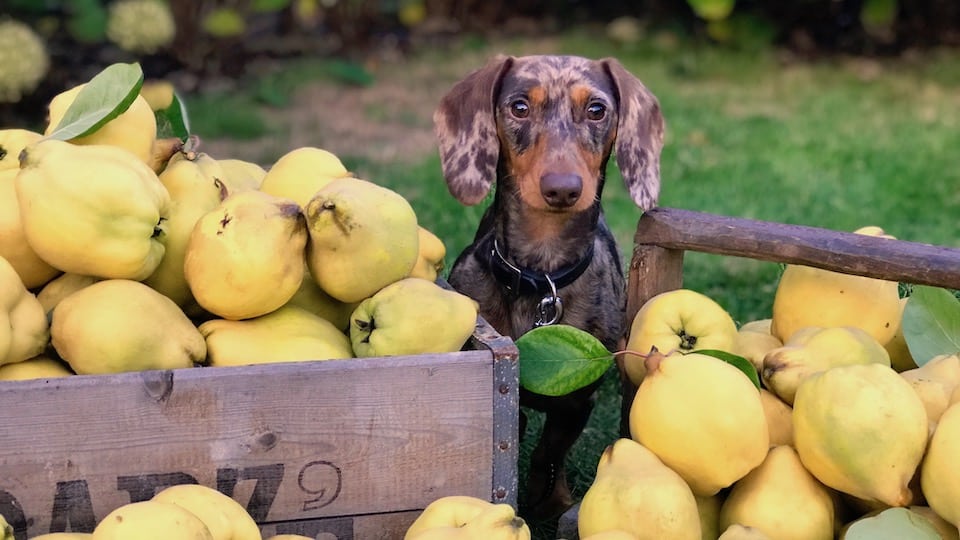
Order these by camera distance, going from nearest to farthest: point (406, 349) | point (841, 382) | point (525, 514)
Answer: point (841, 382) → point (406, 349) → point (525, 514)

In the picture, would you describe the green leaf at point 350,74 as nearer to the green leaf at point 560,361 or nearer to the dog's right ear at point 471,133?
the dog's right ear at point 471,133

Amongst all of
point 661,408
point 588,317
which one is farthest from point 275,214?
point 588,317

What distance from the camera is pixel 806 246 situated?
225cm

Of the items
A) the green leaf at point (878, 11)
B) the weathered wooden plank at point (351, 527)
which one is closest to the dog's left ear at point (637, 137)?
the weathered wooden plank at point (351, 527)

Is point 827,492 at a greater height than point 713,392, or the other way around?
point 713,392

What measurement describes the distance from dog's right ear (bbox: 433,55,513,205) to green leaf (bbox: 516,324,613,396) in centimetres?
87

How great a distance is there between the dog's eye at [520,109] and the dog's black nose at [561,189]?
0.98 ft

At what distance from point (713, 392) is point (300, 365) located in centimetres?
68

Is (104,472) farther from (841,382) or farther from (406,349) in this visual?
(841,382)

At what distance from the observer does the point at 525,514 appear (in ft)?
9.64

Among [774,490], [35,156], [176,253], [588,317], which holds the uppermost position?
[35,156]

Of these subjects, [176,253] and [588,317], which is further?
[588,317]

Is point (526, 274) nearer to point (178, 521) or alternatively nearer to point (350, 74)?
point (178, 521)

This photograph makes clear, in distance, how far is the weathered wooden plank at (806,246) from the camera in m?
2.13
